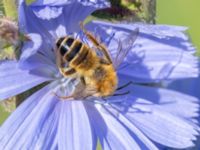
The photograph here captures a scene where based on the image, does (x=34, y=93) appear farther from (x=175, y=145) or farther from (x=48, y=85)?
(x=175, y=145)

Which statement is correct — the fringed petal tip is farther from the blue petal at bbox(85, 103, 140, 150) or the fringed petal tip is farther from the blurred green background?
the blurred green background

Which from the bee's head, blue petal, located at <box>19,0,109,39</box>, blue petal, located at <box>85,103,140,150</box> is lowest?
blue petal, located at <box>85,103,140,150</box>

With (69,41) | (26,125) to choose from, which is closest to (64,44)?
(69,41)

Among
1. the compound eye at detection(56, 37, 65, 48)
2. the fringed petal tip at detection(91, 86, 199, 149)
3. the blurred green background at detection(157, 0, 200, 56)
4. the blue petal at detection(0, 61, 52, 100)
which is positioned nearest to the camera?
the blue petal at detection(0, 61, 52, 100)

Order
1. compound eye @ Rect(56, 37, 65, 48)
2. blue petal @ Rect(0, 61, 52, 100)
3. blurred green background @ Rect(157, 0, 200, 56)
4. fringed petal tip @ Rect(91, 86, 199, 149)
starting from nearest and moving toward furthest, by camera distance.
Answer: blue petal @ Rect(0, 61, 52, 100)
compound eye @ Rect(56, 37, 65, 48)
fringed petal tip @ Rect(91, 86, 199, 149)
blurred green background @ Rect(157, 0, 200, 56)

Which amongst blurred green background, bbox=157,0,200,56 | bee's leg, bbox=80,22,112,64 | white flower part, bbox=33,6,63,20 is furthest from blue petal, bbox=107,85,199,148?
blurred green background, bbox=157,0,200,56

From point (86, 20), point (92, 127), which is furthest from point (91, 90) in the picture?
point (86, 20)

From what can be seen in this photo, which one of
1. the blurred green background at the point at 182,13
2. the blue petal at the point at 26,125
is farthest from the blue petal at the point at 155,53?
the blurred green background at the point at 182,13

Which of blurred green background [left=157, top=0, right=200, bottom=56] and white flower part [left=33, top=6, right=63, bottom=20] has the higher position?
white flower part [left=33, top=6, right=63, bottom=20]
